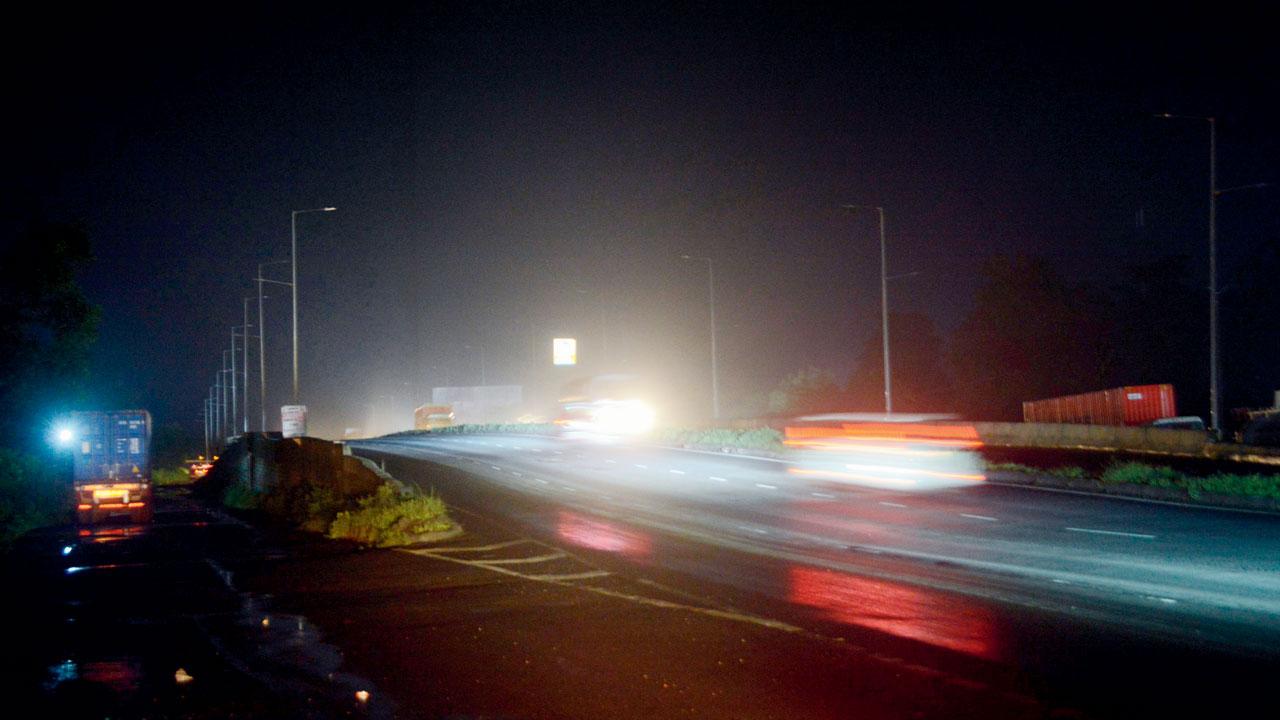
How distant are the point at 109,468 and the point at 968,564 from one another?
27.2 metres

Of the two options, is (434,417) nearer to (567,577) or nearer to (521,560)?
(521,560)

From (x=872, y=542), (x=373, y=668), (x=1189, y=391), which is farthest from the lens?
(x=1189, y=391)

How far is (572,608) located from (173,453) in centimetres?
12464

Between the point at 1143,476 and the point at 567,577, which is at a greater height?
the point at 1143,476

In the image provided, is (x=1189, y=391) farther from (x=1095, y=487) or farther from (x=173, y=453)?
(x=173, y=453)

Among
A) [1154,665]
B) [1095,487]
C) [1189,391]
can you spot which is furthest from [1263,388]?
[1154,665]

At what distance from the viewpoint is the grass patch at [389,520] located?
61.4ft

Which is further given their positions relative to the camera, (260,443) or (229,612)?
(260,443)

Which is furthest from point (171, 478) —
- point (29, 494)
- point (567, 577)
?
point (567, 577)

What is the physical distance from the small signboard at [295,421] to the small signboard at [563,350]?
36.3m

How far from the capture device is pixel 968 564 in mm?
14781

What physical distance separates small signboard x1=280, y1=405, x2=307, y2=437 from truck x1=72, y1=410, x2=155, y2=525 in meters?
4.51

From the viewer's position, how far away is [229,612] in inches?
504

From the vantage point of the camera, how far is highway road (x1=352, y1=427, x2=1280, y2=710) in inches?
390
